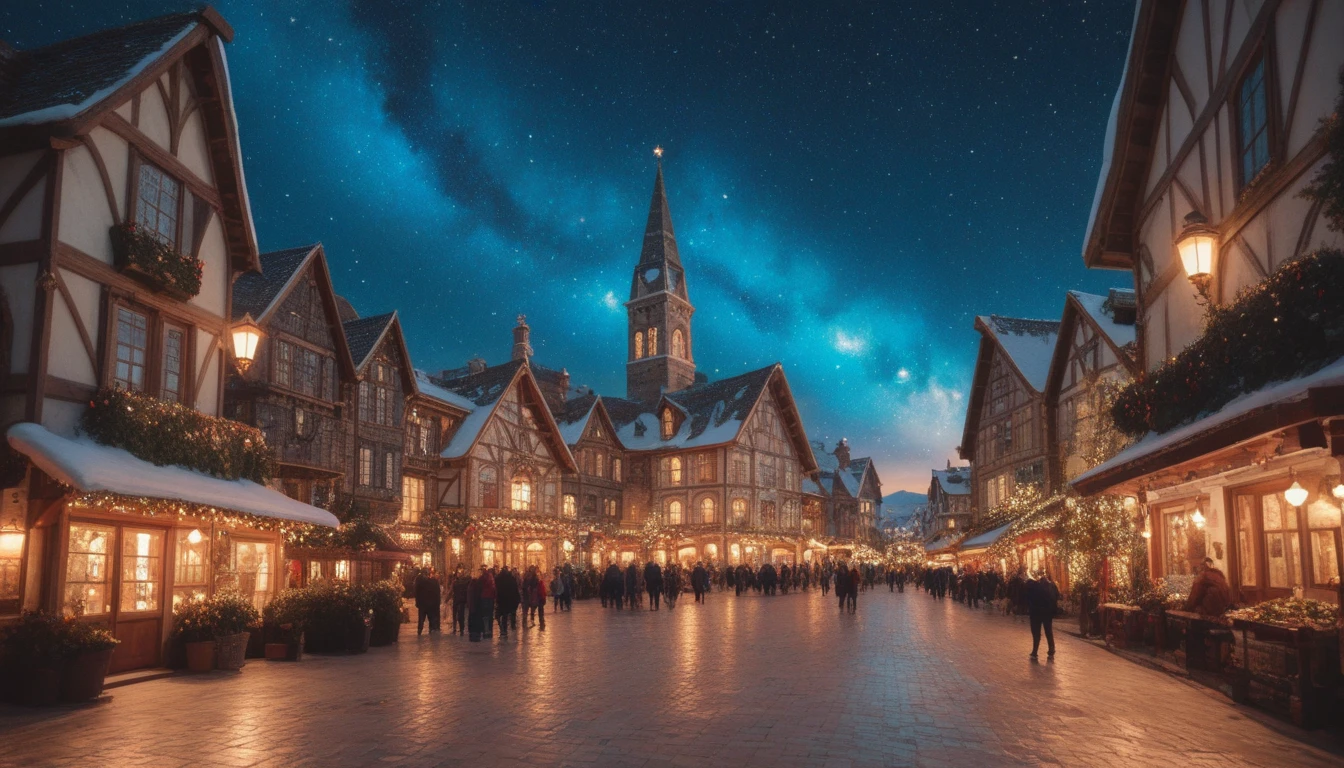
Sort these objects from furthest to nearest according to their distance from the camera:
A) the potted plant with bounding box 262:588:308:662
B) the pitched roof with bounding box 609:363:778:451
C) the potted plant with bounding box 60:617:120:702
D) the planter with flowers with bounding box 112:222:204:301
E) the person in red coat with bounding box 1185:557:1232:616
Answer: the pitched roof with bounding box 609:363:778:451, the potted plant with bounding box 262:588:308:662, the planter with flowers with bounding box 112:222:204:301, the person in red coat with bounding box 1185:557:1232:616, the potted plant with bounding box 60:617:120:702

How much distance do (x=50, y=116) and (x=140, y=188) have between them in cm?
231

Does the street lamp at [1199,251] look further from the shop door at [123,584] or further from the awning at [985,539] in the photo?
the awning at [985,539]

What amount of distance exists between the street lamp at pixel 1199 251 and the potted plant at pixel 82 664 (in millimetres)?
13576

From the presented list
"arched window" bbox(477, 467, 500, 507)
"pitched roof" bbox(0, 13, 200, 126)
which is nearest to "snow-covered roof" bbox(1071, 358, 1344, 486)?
"pitched roof" bbox(0, 13, 200, 126)

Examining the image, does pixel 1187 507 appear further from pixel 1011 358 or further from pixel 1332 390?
pixel 1011 358

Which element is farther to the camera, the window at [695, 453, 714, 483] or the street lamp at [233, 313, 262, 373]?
the window at [695, 453, 714, 483]

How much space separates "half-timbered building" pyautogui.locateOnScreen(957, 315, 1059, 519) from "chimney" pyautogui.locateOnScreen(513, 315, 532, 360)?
26.3m

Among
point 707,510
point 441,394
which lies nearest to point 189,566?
point 441,394

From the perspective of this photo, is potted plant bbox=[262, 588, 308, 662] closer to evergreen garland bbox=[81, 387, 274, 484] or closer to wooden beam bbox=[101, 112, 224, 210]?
evergreen garland bbox=[81, 387, 274, 484]

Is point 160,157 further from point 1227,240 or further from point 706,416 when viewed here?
point 706,416

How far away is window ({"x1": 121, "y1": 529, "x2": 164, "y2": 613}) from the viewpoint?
1357 centimetres

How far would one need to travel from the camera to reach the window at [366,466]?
106 ft

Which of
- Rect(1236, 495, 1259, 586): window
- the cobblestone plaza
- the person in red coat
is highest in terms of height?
Rect(1236, 495, 1259, 586): window

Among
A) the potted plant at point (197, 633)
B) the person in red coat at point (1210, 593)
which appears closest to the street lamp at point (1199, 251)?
the person in red coat at point (1210, 593)
